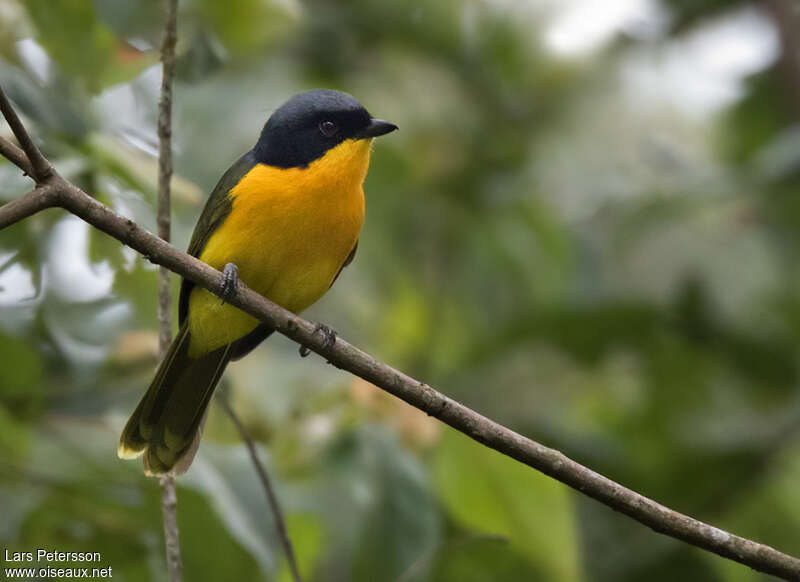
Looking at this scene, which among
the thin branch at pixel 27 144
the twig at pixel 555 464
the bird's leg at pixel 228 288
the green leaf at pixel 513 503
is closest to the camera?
the thin branch at pixel 27 144

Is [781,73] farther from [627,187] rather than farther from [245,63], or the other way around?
[245,63]

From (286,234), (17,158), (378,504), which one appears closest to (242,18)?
(286,234)

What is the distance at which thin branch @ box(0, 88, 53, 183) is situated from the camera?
2.03 m

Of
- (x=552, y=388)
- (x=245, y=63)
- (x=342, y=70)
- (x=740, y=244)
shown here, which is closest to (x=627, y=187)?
(x=740, y=244)

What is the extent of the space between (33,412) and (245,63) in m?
2.35

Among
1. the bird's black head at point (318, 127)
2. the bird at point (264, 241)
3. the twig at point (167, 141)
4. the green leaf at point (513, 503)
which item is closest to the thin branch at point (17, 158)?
the twig at point (167, 141)

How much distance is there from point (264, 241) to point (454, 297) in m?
2.48

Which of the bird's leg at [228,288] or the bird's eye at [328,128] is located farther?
the bird's eye at [328,128]

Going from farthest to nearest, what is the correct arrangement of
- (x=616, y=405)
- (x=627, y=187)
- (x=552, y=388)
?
(x=616, y=405)
(x=627, y=187)
(x=552, y=388)

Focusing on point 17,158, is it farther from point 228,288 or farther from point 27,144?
point 228,288

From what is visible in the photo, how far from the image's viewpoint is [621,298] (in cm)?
509

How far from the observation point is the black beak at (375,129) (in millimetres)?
3488

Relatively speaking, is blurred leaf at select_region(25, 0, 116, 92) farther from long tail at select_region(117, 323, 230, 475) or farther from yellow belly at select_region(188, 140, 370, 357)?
long tail at select_region(117, 323, 230, 475)

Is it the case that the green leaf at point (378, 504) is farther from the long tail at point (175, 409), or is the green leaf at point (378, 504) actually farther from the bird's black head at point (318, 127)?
the bird's black head at point (318, 127)
